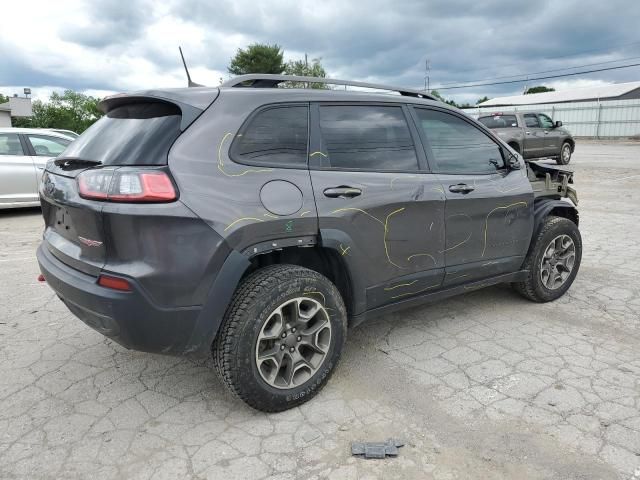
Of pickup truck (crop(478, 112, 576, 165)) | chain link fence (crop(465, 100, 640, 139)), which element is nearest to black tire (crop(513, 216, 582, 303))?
pickup truck (crop(478, 112, 576, 165))

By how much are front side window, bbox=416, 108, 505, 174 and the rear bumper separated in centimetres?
197

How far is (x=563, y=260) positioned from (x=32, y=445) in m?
4.13

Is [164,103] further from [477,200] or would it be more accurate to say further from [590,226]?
[590,226]

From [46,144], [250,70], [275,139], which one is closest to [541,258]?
[275,139]

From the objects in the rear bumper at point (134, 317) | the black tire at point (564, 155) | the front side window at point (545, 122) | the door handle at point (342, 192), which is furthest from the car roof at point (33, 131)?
the black tire at point (564, 155)

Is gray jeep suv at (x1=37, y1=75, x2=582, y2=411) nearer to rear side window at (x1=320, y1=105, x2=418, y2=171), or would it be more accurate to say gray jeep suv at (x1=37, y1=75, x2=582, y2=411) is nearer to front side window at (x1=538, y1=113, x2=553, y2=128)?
rear side window at (x1=320, y1=105, x2=418, y2=171)

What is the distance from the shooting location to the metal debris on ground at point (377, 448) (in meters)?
2.31

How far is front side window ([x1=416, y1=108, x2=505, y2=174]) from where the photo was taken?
339cm

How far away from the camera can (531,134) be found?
15.2 metres

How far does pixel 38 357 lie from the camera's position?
331 cm

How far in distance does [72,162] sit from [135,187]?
0.76 metres

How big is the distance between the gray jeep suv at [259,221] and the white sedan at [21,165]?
6471 mm

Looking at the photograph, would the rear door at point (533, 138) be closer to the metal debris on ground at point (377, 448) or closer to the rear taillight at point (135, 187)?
the metal debris on ground at point (377, 448)

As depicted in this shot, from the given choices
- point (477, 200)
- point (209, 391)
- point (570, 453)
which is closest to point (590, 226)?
point (477, 200)
